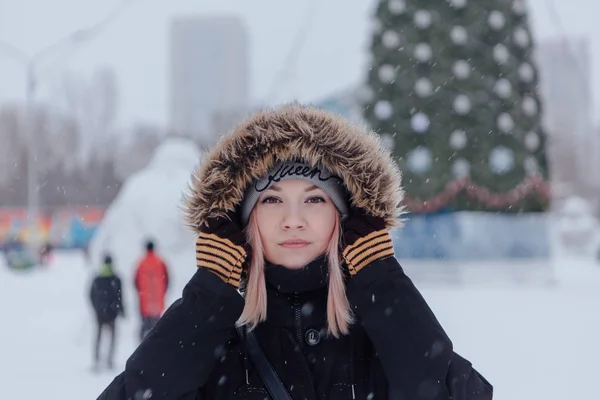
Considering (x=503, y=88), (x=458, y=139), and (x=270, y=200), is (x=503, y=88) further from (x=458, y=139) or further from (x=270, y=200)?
(x=270, y=200)

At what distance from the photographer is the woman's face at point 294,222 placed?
2.03 m

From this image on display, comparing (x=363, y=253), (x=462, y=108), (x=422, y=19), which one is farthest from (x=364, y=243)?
(x=422, y=19)

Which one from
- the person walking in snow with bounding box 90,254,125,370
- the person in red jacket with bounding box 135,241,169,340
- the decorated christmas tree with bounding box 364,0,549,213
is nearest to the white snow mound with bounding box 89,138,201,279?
the person in red jacket with bounding box 135,241,169,340

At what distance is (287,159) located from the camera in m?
2.11

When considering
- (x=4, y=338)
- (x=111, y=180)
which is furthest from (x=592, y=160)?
(x=4, y=338)

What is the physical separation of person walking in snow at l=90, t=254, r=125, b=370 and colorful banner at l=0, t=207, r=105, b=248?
31855mm

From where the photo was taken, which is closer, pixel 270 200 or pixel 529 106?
pixel 270 200

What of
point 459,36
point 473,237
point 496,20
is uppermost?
point 496,20

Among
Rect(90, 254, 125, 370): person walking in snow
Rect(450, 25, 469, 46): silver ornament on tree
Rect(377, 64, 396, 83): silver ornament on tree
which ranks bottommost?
Rect(90, 254, 125, 370): person walking in snow

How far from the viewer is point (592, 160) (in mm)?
69250

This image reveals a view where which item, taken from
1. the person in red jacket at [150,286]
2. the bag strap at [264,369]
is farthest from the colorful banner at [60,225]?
the bag strap at [264,369]

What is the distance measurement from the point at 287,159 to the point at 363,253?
361mm

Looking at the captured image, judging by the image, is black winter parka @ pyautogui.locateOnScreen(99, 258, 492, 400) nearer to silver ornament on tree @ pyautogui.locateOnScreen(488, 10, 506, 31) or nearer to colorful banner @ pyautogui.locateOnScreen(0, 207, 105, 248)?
silver ornament on tree @ pyautogui.locateOnScreen(488, 10, 506, 31)

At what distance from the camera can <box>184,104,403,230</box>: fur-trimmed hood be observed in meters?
2.10
